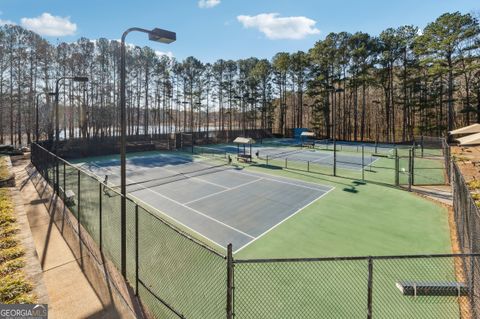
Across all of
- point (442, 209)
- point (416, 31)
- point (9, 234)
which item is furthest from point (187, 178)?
point (416, 31)

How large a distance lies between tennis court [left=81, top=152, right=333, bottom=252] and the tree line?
42.0 feet

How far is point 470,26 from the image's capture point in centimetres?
3609

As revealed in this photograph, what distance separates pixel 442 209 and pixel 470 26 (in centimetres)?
3698

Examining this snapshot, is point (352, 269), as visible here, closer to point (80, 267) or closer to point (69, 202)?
point (80, 267)

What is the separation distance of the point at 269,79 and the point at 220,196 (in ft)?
167

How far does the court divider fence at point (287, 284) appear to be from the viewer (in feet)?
20.1

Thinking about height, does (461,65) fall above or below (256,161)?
above

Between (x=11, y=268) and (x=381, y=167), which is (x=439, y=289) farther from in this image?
(x=381, y=167)

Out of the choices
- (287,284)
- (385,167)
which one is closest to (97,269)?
(287,284)

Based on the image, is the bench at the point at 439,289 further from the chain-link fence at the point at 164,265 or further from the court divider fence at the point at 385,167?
the court divider fence at the point at 385,167

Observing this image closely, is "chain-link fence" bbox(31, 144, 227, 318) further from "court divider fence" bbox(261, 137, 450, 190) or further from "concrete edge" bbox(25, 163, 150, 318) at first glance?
"court divider fence" bbox(261, 137, 450, 190)

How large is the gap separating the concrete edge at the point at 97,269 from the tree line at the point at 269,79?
23551 mm

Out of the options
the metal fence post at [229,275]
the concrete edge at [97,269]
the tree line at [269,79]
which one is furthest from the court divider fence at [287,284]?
the tree line at [269,79]

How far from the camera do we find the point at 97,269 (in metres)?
6.96
